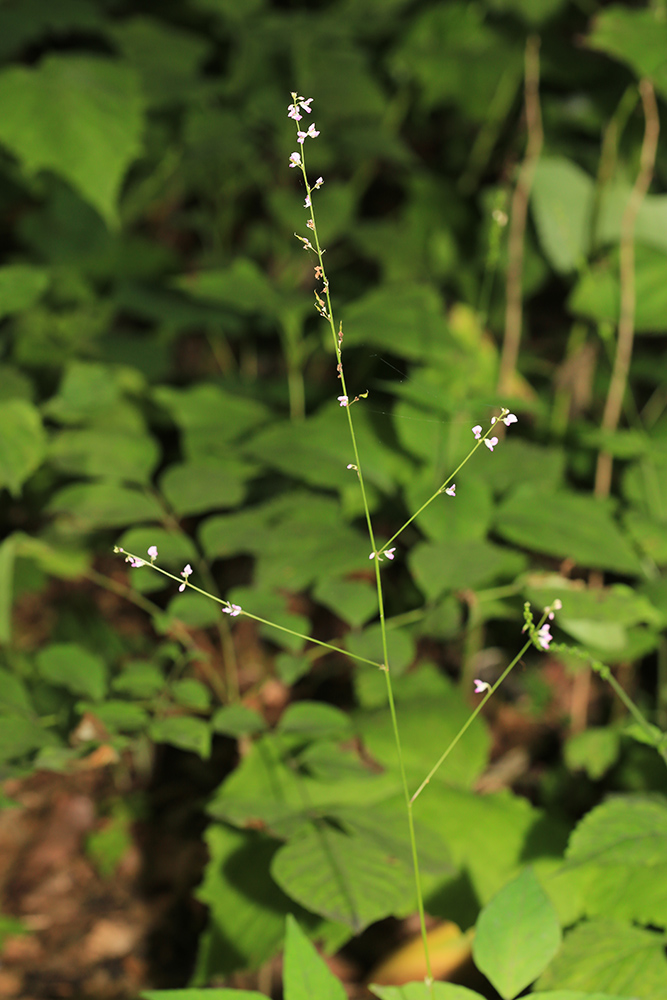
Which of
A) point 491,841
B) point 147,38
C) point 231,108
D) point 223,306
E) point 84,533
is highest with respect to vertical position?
point 147,38

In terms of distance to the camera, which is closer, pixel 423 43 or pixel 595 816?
pixel 595 816

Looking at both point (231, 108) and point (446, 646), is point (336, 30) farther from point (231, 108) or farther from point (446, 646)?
point (446, 646)

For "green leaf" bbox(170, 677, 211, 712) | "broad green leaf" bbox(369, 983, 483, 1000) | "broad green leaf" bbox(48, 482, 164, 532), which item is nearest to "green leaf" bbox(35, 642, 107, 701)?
A: "green leaf" bbox(170, 677, 211, 712)

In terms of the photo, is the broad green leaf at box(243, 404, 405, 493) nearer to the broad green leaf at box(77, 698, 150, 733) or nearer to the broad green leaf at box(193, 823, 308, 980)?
the broad green leaf at box(77, 698, 150, 733)

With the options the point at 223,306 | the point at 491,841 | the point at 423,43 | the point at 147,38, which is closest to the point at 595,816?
the point at 491,841

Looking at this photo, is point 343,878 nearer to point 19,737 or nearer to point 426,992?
point 426,992

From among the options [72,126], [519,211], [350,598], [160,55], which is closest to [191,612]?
[350,598]

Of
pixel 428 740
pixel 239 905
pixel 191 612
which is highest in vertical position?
pixel 191 612
